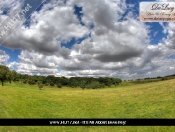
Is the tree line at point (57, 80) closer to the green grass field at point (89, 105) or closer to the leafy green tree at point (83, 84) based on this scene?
the leafy green tree at point (83, 84)

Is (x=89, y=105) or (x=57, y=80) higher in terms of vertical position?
(x=57, y=80)

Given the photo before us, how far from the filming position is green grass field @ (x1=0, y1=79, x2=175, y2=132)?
46.5 ft

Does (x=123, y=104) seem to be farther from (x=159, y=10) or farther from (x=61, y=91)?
(x=159, y=10)

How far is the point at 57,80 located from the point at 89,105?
6.10 meters

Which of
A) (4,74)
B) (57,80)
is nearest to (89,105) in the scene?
(57,80)

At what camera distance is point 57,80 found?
79.7ft

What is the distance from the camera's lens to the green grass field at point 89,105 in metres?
14.2

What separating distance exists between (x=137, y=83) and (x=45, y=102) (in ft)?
53.4

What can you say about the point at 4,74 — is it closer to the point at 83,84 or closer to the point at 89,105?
the point at 83,84

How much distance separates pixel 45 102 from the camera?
20.7 metres

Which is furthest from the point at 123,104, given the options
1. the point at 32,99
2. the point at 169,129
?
the point at 32,99

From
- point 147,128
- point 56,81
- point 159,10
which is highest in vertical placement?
point 159,10

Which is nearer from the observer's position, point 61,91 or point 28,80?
point 28,80

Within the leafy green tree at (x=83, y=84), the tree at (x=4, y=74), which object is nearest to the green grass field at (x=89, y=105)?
the leafy green tree at (x=83, y=84)
